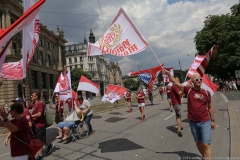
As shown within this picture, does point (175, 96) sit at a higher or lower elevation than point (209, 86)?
lower

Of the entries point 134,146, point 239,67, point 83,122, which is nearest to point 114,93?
point 83,122

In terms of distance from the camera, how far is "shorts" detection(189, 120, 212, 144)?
4253 millimetres

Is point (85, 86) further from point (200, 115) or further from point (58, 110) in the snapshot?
point (200, 115)

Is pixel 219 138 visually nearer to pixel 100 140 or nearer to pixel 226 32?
pixel 100 140

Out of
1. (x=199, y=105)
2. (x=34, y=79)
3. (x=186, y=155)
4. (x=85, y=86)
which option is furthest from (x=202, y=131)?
(x=34, y=79)

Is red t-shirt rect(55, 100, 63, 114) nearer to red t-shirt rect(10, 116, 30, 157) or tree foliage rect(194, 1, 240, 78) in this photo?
red t-shirt rect(10, 116, 30, 157)

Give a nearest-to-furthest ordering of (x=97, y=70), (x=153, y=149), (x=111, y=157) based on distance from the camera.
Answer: (x=111, y=157), (x=153, y=149), (x=97, y=70)

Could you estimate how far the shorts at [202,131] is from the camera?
4253 mm

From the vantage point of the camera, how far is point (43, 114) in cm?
637

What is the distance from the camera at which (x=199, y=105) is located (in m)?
4.39

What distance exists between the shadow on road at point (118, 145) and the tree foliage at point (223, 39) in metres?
29.7

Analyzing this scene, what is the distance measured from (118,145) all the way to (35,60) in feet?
135

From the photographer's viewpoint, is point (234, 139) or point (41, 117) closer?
point (234, 139)

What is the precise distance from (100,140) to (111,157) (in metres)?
2.02
